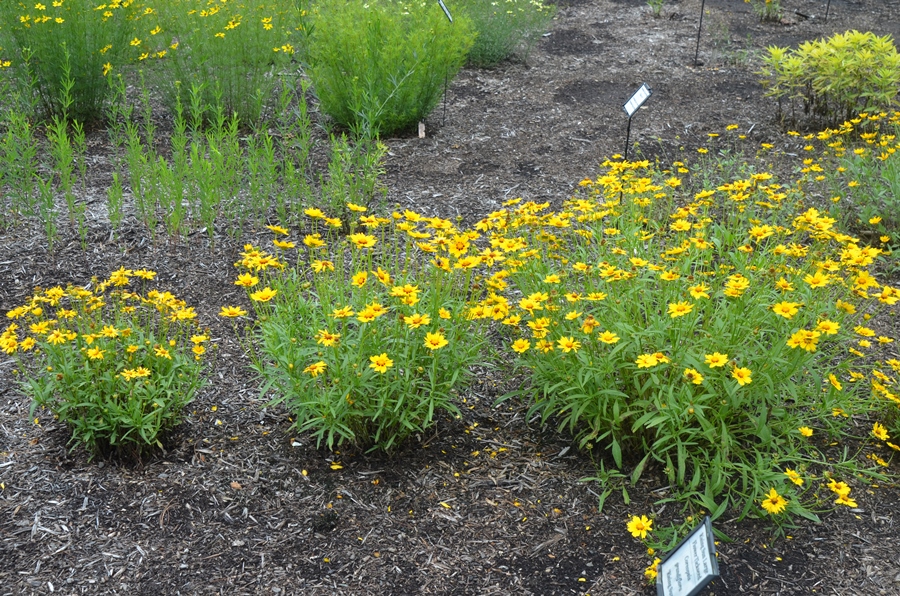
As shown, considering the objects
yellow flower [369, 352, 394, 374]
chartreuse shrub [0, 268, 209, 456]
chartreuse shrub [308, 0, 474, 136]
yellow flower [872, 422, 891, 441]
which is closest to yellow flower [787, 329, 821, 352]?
yellow flower [872, 422, 891, 441]

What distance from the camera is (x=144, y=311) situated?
3.40 meters

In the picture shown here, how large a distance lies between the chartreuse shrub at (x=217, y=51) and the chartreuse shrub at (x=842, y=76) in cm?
368

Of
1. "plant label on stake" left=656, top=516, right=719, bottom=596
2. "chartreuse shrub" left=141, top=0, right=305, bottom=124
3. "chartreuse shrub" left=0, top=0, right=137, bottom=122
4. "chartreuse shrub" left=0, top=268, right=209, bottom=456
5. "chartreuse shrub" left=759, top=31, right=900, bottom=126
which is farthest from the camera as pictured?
"chartreuse shrub" left=759, top=31, right=900, bottom=126

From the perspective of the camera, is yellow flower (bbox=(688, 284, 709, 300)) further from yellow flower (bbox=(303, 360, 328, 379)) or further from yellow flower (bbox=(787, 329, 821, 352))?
yellow flower (bbox=(303, 360, 328, 379))

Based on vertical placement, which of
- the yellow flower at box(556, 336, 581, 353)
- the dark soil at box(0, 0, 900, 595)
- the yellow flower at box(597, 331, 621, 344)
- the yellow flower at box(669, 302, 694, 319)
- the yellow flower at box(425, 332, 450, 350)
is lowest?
the dark soil at box(0, 0, 900, 595)

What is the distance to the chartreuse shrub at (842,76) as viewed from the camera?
18.4 feet

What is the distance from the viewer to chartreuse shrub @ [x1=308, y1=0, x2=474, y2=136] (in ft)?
17.7

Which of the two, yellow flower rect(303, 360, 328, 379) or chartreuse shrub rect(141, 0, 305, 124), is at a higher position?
chartreuse shrub rect(141, 0, 305, 124)

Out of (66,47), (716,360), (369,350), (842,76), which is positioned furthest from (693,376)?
(66,47)

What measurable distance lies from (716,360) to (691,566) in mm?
675

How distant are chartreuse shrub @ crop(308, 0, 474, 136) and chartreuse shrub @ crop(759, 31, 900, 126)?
2.54 meters

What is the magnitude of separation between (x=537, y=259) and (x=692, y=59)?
18.2 ft

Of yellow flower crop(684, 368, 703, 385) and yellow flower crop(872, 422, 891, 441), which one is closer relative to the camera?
yellow flower crop(684, 368, 703, 385)

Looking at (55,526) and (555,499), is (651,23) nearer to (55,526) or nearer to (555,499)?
(555,499)
